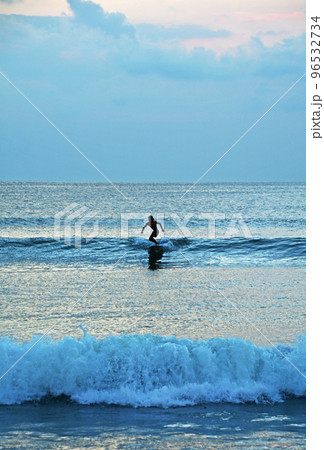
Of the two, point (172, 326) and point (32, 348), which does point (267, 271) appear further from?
point (32, 348)

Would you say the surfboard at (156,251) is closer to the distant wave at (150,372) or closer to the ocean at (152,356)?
the ocean at (152,356)

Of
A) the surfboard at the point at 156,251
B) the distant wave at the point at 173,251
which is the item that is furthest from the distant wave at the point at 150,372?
the surfboard at the point at 156,251

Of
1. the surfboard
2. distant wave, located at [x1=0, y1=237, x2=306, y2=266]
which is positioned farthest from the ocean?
the surfboard

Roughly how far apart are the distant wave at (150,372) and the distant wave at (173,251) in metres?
10.5

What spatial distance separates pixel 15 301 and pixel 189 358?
18.6 feet

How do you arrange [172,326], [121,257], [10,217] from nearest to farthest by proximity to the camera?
[172,326]
[121,257]
[10,217]

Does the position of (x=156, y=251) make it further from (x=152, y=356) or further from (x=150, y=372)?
(x=150, y=372)

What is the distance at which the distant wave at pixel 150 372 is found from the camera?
7238mm

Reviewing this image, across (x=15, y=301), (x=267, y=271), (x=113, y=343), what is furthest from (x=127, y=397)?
(x=267, y=271)

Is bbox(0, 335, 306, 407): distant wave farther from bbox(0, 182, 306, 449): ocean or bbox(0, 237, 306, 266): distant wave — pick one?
bbox(0, 237, 306, 266): distant wave

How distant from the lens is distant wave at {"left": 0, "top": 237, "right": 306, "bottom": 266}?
63.4 ft

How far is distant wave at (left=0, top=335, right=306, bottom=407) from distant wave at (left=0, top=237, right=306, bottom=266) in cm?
1048

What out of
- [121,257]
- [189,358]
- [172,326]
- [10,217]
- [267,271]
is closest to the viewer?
[189,358]

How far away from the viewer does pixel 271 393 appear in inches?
290
